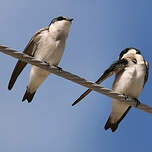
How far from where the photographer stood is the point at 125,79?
5.82 metres

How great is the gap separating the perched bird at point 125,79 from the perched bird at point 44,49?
0.58 metres

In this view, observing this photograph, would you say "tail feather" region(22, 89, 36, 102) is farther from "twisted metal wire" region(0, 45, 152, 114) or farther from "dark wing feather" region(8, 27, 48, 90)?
"twisted metal wire" region(0, 45, 152, 114)

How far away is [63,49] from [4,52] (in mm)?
1555

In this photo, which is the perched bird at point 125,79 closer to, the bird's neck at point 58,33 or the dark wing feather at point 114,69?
the dark wing feather at point 114,69

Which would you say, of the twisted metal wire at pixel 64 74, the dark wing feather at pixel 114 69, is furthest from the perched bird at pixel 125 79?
the twisted metal wire at pixel 64 74

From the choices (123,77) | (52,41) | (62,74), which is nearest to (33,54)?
(52,41)

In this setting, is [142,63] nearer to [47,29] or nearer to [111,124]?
[111,124]

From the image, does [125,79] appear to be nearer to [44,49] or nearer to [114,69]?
[114,69]

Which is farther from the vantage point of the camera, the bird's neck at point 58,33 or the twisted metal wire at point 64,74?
the bird's neck at point 58,33

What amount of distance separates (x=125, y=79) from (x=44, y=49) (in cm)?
95

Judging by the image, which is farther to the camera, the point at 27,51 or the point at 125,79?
the point at 27,51

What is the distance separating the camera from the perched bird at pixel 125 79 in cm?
581

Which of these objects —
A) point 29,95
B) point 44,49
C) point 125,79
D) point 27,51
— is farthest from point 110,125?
point 27,51

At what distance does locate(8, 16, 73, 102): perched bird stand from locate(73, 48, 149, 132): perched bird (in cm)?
58
